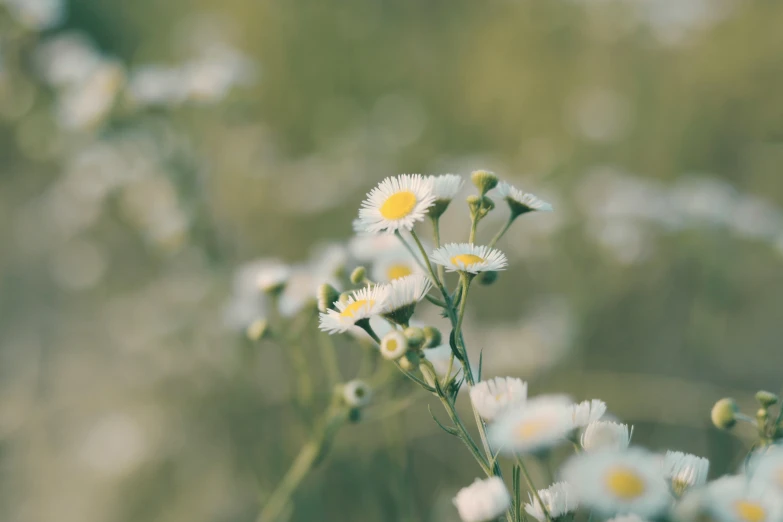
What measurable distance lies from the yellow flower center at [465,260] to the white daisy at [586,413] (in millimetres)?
167

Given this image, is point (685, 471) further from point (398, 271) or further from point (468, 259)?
point (398, 271)

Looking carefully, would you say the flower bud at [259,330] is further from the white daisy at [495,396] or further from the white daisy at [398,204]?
the white daisy at [495,396]

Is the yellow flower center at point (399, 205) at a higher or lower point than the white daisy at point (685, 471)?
higher

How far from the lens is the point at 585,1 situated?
3.16 meters

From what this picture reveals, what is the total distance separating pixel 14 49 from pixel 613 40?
2.39 meters

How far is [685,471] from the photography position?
57 centimetres

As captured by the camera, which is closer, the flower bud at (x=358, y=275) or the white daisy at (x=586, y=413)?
the white daisy at (x=586, y=413)

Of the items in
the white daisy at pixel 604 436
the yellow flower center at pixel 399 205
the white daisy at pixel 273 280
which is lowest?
the white daisy at pixel 604 436

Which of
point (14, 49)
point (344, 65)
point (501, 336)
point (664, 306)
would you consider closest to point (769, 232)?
point (664, 306)

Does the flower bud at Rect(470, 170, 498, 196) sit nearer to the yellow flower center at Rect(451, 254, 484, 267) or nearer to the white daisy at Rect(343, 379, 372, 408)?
the yellow flower center at Rect(451, 254, 484, 267)

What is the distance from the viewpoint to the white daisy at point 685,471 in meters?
0.57

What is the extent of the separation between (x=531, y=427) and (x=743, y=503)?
149mm

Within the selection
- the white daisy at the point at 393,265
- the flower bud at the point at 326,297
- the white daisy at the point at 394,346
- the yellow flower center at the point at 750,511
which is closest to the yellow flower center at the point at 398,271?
the white daisy at the point at 393,265

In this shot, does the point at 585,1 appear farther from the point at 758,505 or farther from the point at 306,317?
the point at 758,505
